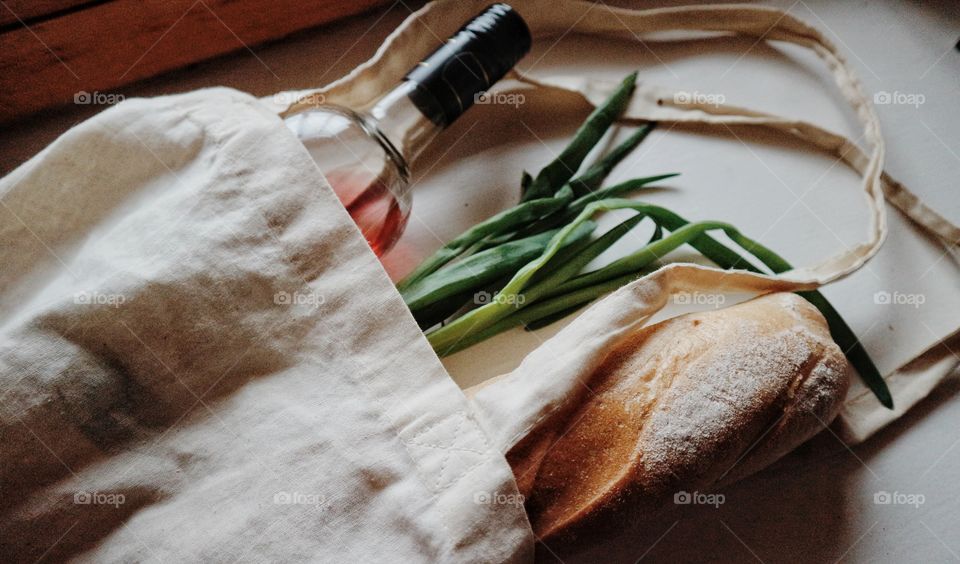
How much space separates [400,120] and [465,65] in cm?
9

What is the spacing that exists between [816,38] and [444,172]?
1.61 feet

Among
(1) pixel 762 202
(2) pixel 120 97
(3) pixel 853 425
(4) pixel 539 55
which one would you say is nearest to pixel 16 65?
(2) pixel 120 97

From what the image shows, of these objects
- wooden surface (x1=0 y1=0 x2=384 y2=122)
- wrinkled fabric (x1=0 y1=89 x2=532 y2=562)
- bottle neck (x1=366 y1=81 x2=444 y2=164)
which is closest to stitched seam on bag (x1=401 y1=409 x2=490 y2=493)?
wrinkled fabric (x1=0 y1=89 x2=532 y2=562)

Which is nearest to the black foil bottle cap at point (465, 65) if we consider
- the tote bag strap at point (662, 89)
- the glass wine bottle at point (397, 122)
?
the glass wine bottle at point (397, 122)

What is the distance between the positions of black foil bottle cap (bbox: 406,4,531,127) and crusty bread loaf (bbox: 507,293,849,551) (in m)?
0.30

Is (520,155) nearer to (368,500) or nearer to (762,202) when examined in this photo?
(762,202)

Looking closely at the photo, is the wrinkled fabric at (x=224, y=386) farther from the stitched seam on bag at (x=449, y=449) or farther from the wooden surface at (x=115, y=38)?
the wooden surface at (x=115, y=38)

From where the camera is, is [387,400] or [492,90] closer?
[387,400]

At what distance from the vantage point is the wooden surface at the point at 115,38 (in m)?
0.88

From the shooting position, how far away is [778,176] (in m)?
0.92

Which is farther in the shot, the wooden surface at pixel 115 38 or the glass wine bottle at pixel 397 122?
the wooden surface at pixel 115 38

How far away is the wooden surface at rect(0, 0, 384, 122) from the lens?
879mm

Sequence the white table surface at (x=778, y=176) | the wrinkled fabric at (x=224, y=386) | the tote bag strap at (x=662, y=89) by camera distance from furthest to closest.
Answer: the tote bag strap at (x=662, y=89) < the white table surface at (x=778, y=176) < the wrinkled fabric at (x=224, y=386)

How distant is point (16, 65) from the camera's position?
35.4 inches
